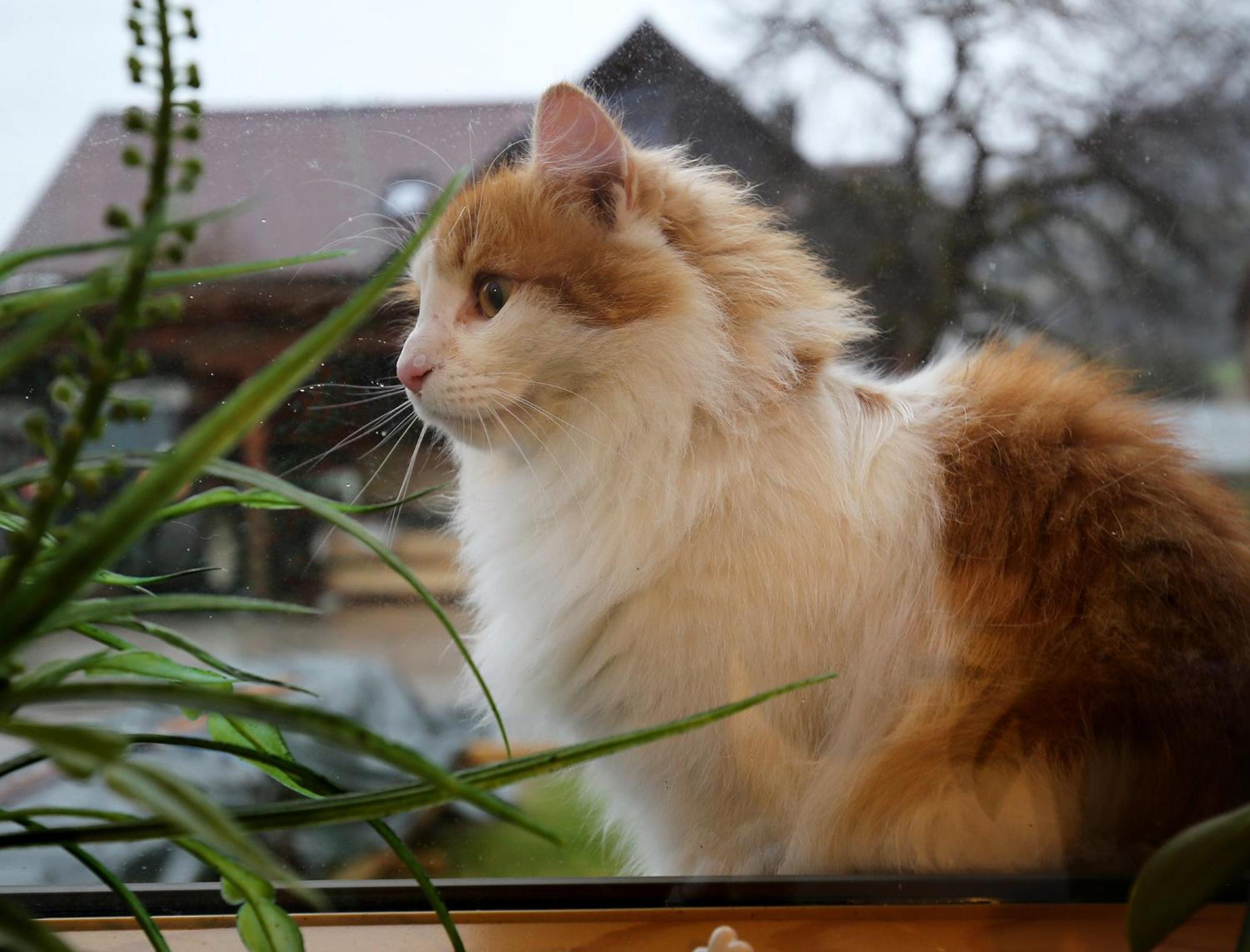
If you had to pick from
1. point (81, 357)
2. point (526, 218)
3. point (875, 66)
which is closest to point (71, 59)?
point (81, 357)

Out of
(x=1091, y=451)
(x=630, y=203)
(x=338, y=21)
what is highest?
(x=338, y=21)

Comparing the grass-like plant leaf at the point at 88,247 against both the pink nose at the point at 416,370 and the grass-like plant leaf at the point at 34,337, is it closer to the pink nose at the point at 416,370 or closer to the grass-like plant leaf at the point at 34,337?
the grass-like plant leaf at the point at 34,337

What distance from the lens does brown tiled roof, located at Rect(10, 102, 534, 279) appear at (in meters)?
1.03

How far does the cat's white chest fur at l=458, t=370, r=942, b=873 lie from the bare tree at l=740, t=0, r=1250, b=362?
25cm

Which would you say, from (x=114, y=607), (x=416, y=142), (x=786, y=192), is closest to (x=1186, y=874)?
(x=114, y=607)

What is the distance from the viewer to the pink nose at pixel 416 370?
86cm

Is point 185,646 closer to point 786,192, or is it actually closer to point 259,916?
point 259,916

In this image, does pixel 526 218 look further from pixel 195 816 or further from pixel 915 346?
pixel 195 816

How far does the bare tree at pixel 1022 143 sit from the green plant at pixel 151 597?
67 cm

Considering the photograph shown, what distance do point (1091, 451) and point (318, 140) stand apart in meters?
0.87

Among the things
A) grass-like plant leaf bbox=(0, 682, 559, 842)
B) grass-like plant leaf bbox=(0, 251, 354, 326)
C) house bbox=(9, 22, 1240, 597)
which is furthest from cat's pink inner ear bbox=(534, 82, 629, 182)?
grass-like plant leaf bbox=(0, 682, 559, 842)

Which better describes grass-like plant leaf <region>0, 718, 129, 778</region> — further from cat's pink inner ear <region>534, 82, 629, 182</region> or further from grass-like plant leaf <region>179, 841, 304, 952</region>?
cat's pink inner ear <region>534, 82, 629, 182</region>

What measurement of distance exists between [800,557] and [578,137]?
0.45 metres

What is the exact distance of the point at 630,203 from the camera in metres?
0.92
